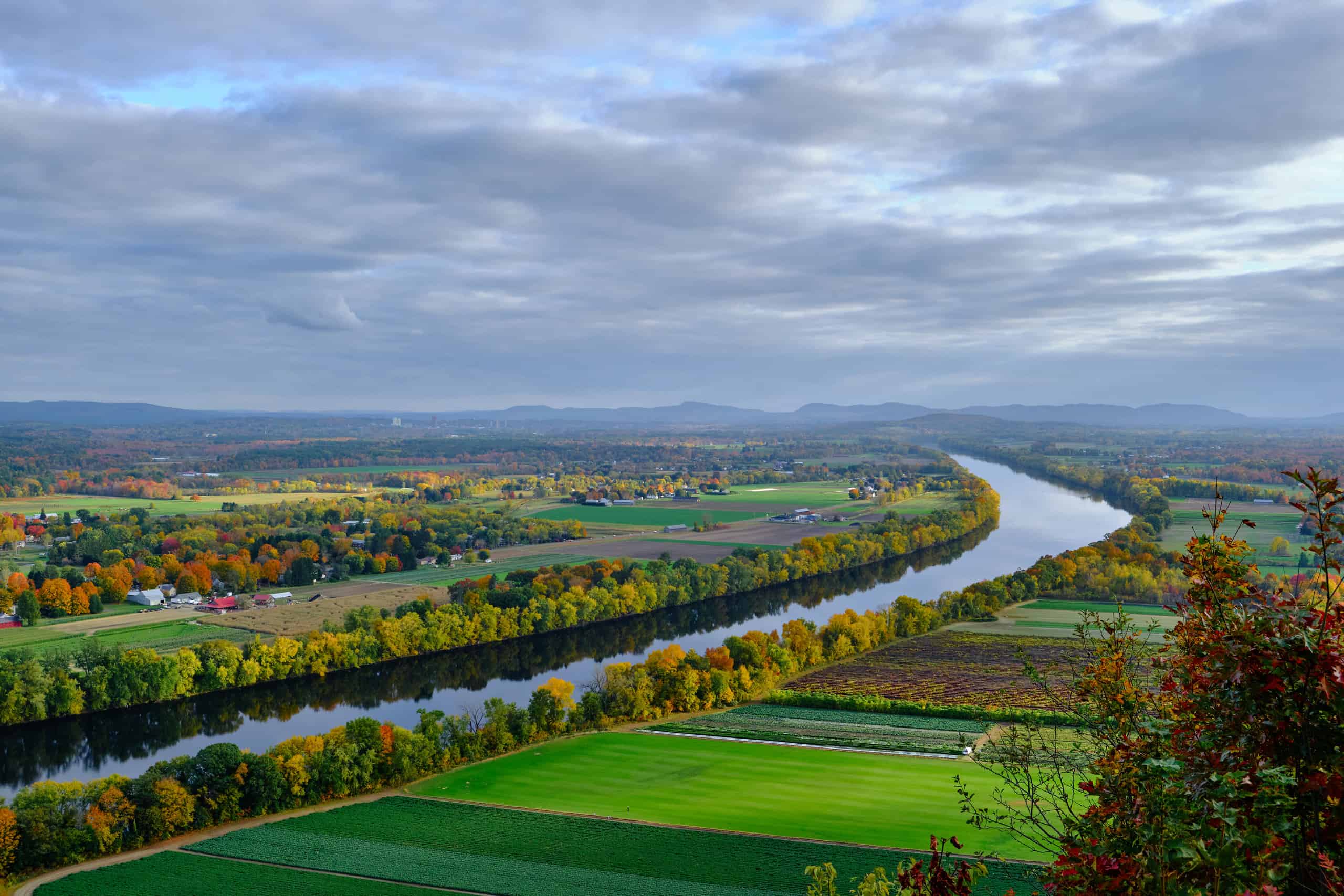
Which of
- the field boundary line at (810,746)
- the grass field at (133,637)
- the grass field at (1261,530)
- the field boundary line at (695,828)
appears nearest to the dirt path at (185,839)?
the field boundary line at (695,828)

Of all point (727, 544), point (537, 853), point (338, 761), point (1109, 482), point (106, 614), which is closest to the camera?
point (537, 853)

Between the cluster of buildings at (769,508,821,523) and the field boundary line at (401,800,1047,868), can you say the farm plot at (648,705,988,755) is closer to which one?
the field boundary line at (401,800,1047,868)

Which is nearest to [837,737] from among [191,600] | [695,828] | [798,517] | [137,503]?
[695,828]

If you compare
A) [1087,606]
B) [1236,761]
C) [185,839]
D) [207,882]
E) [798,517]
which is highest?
[1236,761]

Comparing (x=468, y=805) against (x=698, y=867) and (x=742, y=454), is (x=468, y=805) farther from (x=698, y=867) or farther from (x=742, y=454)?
(x=742, y=454)

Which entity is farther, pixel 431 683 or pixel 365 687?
pixel 431 683

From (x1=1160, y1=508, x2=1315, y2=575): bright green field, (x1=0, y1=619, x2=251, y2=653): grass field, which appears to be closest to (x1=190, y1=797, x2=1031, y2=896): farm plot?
(x1=0, y1=619, x2=251, y2=653): grass field

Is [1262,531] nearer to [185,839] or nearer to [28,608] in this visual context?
[185,839]
